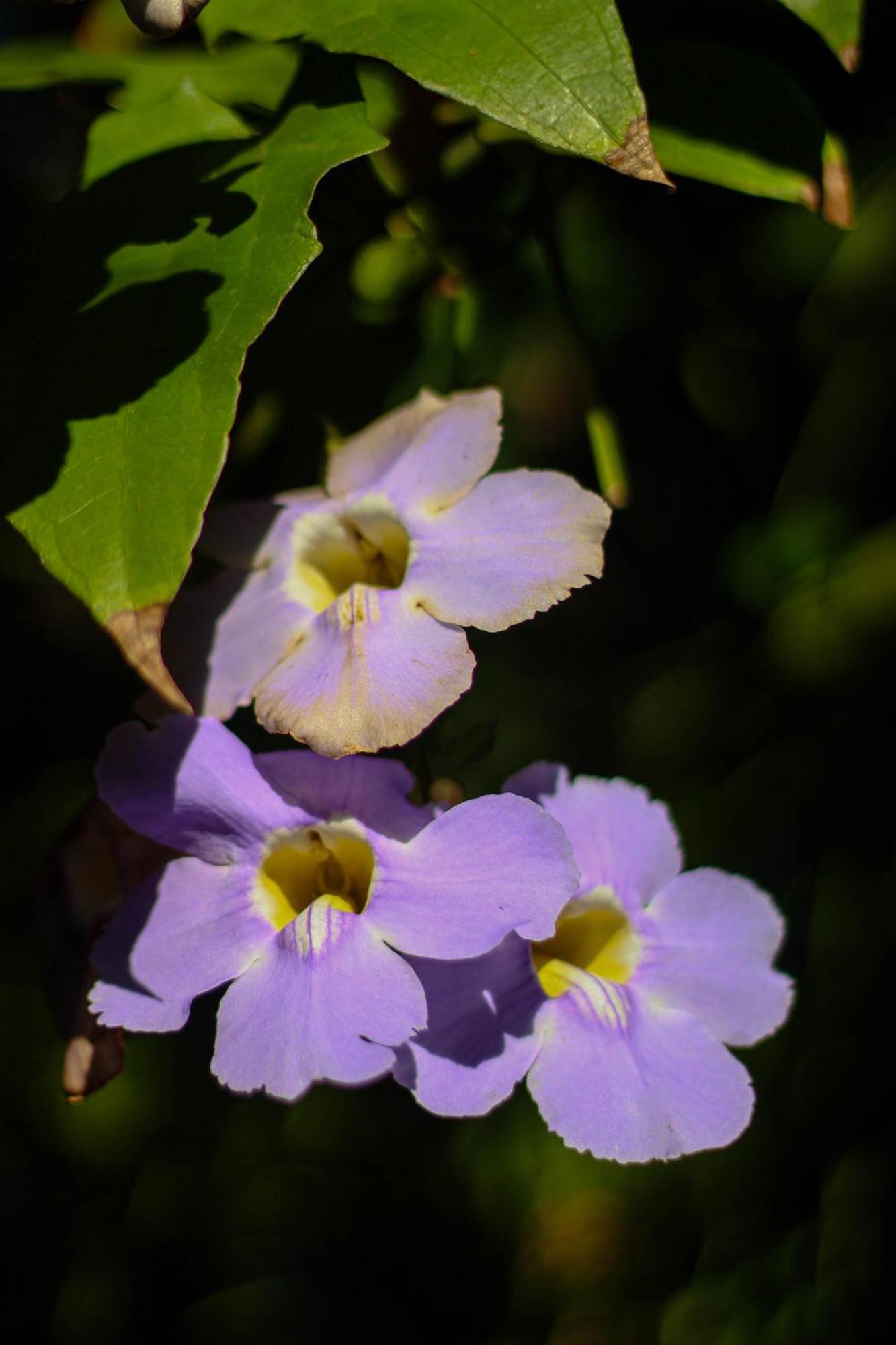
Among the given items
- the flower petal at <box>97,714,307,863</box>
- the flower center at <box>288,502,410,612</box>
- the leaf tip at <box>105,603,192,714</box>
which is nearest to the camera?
the leaf tip at <box>105,603,192,714</box>

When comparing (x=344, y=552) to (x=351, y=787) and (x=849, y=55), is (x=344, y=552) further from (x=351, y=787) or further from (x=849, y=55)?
(x=849, y=55)

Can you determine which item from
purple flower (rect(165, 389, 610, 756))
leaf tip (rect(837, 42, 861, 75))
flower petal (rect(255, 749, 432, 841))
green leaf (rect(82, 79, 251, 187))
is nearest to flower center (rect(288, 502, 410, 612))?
purple flower (rect(165, 389, 610, 756))

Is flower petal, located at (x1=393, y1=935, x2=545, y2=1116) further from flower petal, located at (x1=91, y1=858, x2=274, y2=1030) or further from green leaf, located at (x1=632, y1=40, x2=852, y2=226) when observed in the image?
green leaf, located at (x1=632, y1=40, x2=852, y2=226)

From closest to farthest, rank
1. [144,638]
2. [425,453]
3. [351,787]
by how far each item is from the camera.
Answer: [144,638] < [351,787] < [425,453]

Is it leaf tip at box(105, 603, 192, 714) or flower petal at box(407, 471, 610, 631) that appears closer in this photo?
leaf tip at box(105, 603, 192, 714)

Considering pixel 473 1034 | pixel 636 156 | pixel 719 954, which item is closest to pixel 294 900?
pixel 473 1034

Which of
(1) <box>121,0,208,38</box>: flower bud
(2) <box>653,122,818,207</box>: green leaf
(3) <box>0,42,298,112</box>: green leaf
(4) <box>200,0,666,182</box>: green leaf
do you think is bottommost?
(3) <box>0,42,298,112</box>: green leaf

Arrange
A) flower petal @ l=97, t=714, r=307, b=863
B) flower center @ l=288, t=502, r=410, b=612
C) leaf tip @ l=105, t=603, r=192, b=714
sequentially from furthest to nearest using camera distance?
flower center @ l=288, t=502, r=410, b=612 < flower petal @ l=97, t=714, r=307, b=863 < leaf tip @ l=105, t=603, r=192, b=714
